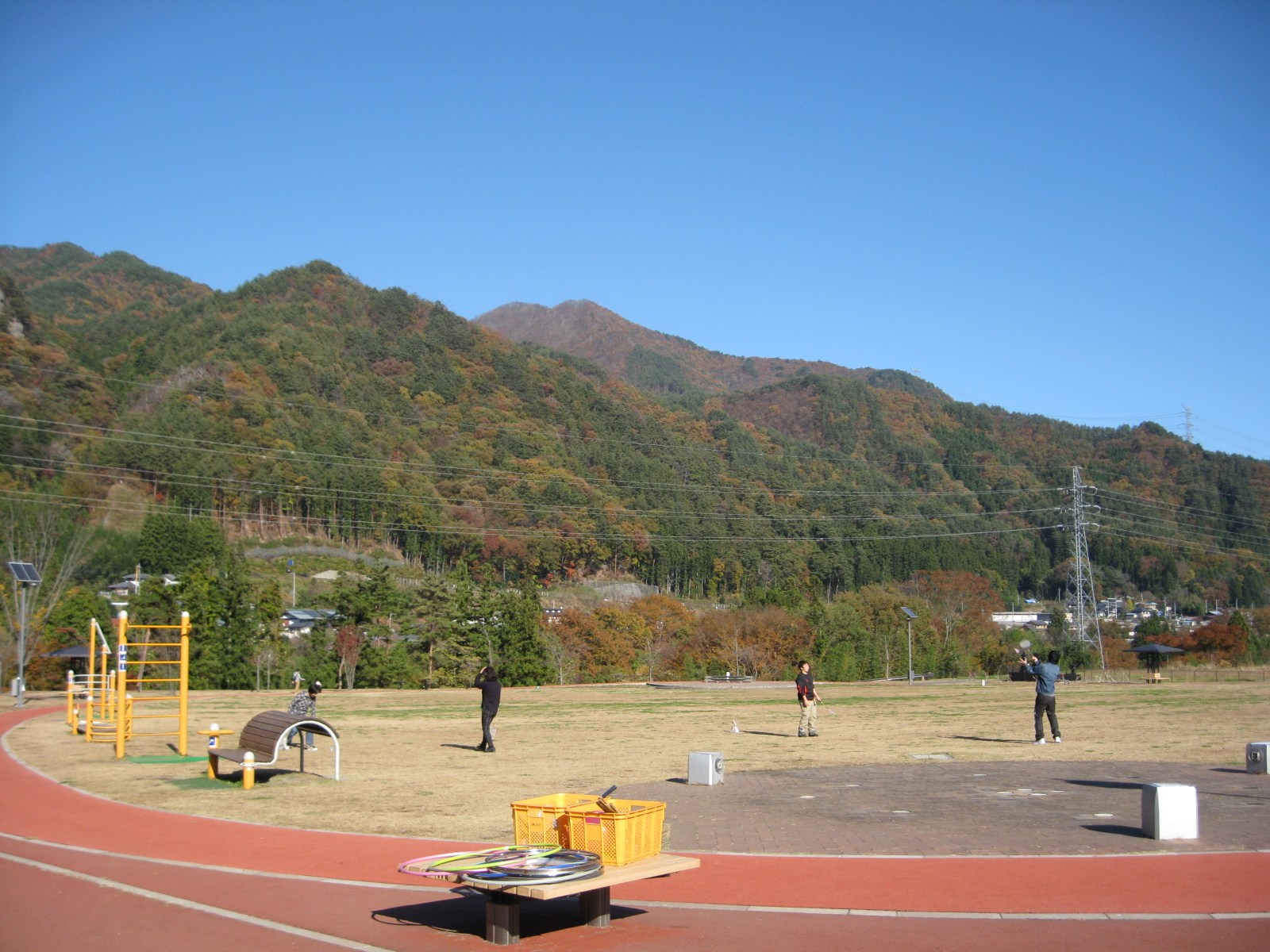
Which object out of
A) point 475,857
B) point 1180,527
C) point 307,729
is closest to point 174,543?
point 307,729

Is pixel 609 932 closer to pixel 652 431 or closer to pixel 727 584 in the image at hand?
pixel 727 584

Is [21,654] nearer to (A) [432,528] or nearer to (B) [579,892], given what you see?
(B) [579,892]

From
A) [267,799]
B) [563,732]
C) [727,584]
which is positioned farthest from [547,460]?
[267,799]

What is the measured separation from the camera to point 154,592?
55.4 metres

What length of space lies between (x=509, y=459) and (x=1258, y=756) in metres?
98.2

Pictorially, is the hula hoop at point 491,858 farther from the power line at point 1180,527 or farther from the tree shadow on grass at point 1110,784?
the power line at point 1180,527

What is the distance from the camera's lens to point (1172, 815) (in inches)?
430

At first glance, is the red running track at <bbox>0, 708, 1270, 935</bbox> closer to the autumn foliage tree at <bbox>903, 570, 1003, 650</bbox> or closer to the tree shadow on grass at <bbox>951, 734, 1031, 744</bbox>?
the tree shadow on grass at <bbox>951, 734, 1031, 744</bbox>

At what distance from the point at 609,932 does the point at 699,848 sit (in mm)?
3021

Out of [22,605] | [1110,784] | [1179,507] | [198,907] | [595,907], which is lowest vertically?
[1110,784]

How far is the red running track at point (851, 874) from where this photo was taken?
8.56 meters

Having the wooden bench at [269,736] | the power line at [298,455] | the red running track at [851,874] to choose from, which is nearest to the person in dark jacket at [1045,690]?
Result: the red running track at [851,874]

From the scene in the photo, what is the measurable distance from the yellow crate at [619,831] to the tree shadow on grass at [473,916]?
0.66 metres

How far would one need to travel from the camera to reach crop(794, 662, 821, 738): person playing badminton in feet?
74.1
